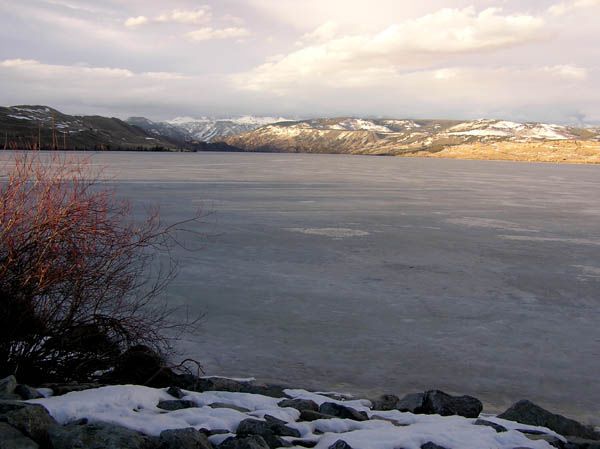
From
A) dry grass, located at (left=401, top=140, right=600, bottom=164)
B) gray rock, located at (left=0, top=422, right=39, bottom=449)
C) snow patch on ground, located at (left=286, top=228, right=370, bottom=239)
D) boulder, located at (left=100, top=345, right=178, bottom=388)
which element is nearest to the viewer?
gray rock, located at (left=0, top=422, right=39, bottom=449)

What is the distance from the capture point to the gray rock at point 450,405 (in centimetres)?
580

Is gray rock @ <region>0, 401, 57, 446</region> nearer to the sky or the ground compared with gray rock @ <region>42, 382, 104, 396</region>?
nearer to the sky

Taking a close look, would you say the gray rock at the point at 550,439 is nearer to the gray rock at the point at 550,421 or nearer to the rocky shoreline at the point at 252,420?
the rocky shoreline at the point at 252,420

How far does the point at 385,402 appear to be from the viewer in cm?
614

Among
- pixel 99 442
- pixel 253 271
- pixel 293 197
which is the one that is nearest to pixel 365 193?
pixel 293 197

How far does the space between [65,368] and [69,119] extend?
592ft

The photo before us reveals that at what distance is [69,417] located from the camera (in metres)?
4.82

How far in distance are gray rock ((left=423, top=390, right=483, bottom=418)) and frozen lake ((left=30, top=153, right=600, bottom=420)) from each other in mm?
443

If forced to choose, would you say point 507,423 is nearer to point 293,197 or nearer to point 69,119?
point 293,197

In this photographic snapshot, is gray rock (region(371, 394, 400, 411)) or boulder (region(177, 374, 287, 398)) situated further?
boulder (region(177, 374, 287, 398))

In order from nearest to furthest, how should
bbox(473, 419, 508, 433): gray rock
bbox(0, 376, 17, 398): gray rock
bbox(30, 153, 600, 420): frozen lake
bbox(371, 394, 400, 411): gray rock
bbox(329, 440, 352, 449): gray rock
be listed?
bbox(329, 440, 352, 449): gray rock → bbox(0, 376, 17, 398): gray rock → bbox(473, 419, 508, 433): gray rock → bbox(371, 394, 400, 411): gray rock → bbox(30, 153, 600, 420): frozen lake

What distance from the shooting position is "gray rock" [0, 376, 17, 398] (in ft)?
16.4

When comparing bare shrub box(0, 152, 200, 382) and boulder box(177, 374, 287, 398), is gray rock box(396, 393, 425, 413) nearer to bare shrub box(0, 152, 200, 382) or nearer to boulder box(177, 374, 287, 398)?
boulder box(177, 374, 287, 398)

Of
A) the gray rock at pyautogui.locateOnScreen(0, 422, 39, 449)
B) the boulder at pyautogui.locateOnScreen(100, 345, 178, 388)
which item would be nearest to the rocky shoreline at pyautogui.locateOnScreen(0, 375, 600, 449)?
the gray rock at pyautogui.locateOnScreen(0, 422, 39, 449)
